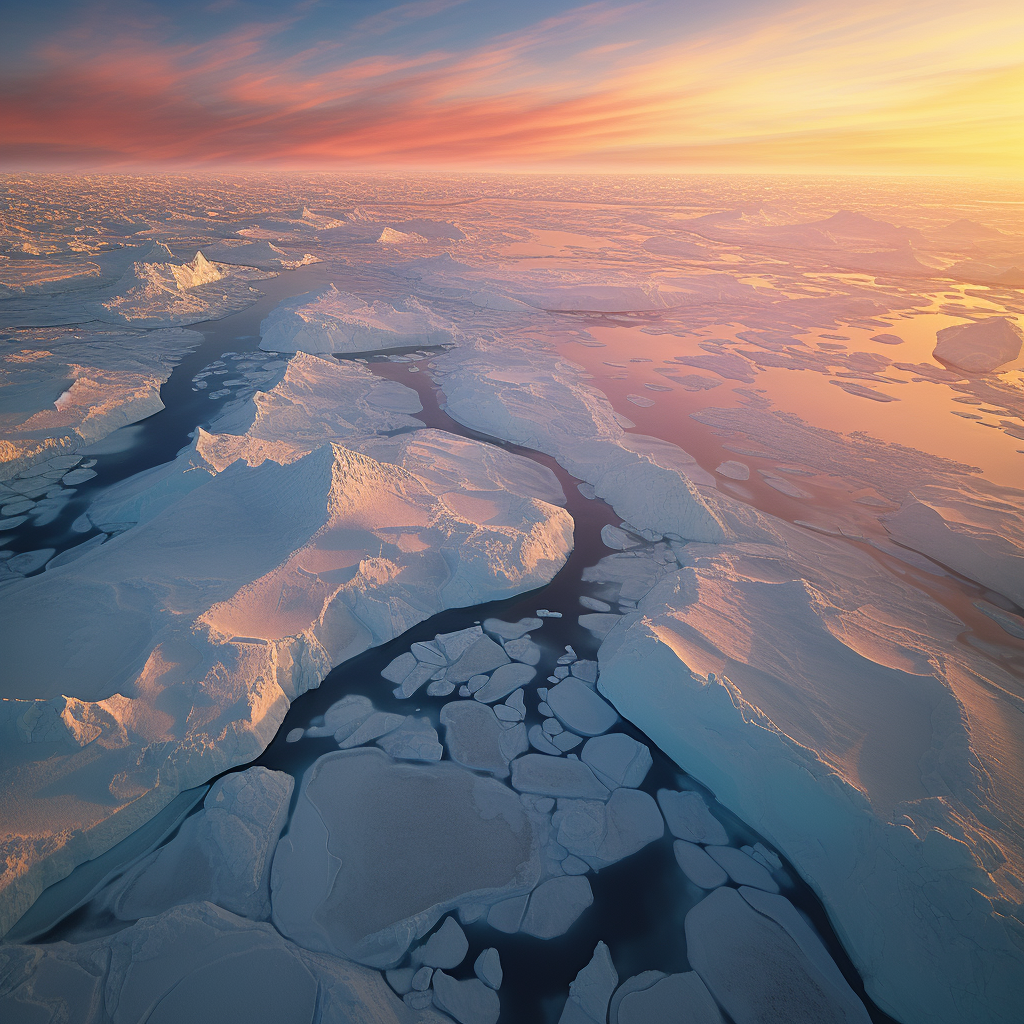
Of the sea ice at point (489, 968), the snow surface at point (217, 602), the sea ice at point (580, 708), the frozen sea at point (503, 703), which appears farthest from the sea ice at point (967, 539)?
the sea ice at point (489, 968)

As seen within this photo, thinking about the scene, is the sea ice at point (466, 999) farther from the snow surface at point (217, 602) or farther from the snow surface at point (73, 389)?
the snow surface at point (73, 389)

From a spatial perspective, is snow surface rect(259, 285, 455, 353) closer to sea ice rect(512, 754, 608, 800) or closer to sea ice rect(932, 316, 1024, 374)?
sea ice rect(512, 754, 608, 800)

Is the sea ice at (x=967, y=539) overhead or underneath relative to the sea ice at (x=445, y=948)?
underneath

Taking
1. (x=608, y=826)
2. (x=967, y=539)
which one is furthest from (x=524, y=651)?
(x=967, y=539)

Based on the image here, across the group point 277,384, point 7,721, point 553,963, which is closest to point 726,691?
point 553,963

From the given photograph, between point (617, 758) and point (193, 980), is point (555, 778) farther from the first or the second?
point (193, 980)

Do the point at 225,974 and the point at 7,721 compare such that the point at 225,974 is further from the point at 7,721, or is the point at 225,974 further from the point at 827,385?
the point at 827,385

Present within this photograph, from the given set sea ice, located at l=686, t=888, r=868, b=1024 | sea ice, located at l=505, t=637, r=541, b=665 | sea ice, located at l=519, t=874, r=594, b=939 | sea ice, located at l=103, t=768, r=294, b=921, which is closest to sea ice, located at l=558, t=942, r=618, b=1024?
sea ice, located at l=519, t=874, r=594, b=939

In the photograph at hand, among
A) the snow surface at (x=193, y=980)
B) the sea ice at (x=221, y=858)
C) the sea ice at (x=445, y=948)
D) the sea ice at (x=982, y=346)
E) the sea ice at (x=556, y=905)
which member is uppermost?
the snow surface at (x=193, y=980)
